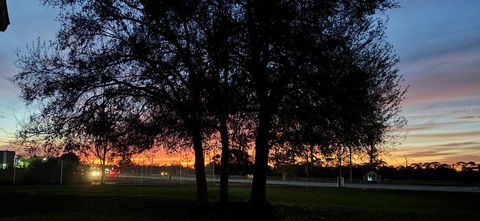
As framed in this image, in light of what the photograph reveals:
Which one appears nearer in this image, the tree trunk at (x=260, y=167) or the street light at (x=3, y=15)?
the street light at (x=3, y=15)

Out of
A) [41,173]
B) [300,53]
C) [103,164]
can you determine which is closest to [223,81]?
[300,53]

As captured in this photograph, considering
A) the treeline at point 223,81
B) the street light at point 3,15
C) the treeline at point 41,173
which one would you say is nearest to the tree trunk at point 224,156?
the treeline at point 223,81

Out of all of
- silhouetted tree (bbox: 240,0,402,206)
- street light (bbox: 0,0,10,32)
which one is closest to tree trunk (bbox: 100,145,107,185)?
silhouetted tree (bbox: 240,0,402,206)

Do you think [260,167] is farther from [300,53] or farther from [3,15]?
[3,15]

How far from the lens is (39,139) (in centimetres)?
1883

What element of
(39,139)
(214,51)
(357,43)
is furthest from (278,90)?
(39,139)

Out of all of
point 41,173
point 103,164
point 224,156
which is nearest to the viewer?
point 224,156

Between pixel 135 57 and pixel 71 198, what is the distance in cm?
1081

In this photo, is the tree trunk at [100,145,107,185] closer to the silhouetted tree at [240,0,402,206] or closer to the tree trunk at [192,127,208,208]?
the tree trunk at [192,127,208,208]

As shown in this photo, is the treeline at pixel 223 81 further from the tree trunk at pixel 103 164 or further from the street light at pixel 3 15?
the street light at pixel 3 15

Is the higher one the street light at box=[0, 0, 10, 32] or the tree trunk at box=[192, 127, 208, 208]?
the street light at box=[0, 0, 10, 32]

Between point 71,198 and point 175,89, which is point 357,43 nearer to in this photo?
point 175,89

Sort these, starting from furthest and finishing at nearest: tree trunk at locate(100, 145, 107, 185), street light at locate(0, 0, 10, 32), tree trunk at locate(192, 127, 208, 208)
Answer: tree trunk at locate(100, 145, 107, 185) → tree trunk at locate(192, 127, 208, 208) → street light at locate(0, 0, 10, 32)

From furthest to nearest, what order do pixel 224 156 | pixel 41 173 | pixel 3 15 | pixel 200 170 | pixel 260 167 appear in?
pixel 41 173
pixel 200 170
pixel 224 156
pixel 260 167
pixel 3 15
